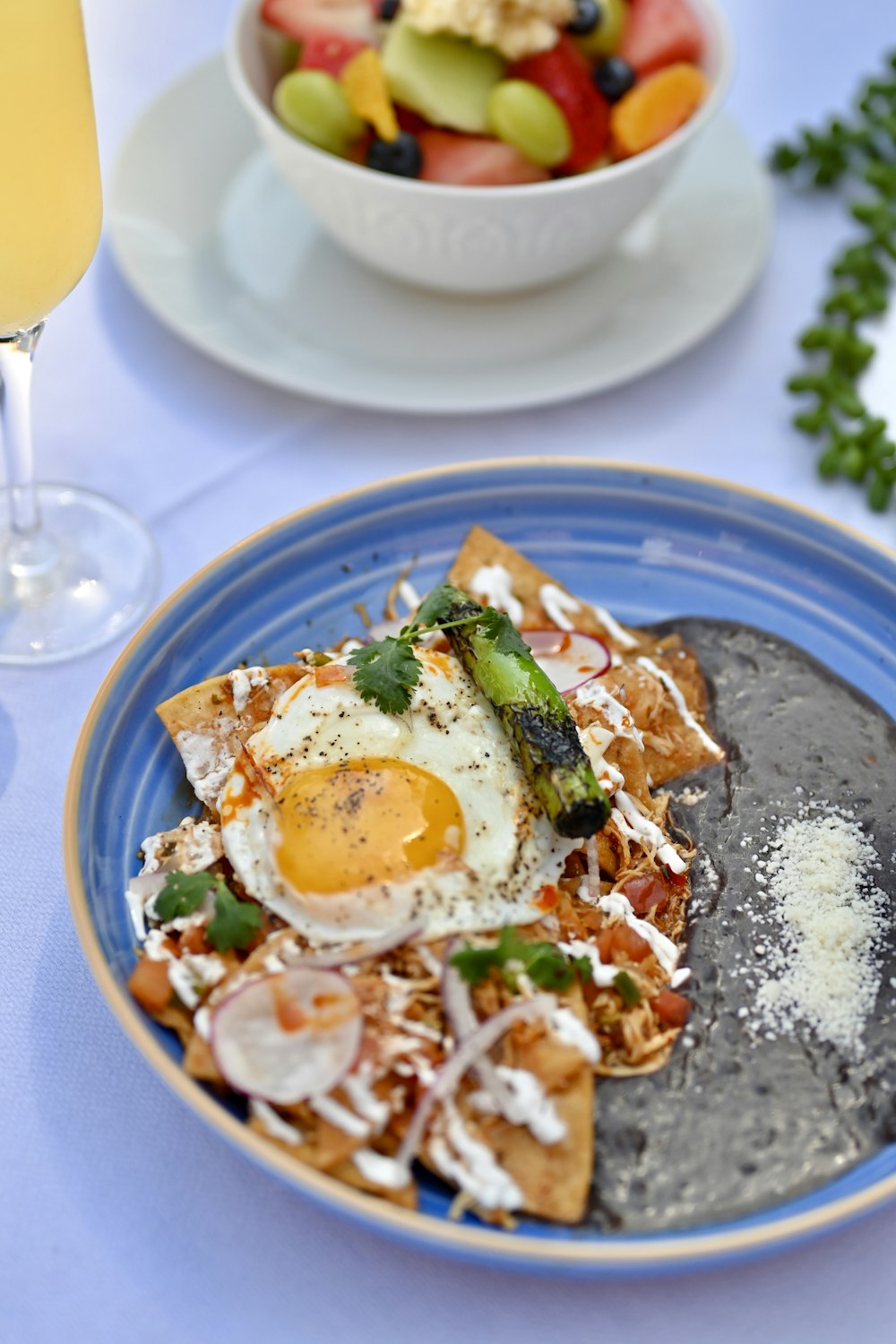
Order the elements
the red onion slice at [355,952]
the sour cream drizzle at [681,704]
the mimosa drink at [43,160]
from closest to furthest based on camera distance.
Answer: the red onion slice at [355,952], the mimosa drink at [43,160], the sour cream drizzle at [681,704]

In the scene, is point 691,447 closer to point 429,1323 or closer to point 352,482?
point 352,482

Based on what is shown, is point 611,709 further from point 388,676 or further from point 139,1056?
point 139,1056

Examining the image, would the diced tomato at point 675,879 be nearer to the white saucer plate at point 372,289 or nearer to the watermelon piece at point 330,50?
the white saucer plate at point 372,289

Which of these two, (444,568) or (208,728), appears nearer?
(208,728)

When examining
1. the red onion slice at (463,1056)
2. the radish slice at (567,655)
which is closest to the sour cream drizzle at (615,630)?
the radish slice at (567,655)

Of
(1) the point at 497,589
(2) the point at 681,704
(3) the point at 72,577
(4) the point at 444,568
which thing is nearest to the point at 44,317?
(3) the point at 72,577

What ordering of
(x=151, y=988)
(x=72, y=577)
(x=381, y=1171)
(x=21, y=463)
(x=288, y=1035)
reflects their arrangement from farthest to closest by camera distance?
1. (x=72, y=577)
2. (x=21, y=463)
3. (x=151, y=988)
4. (x=288, y=1035)
5. (x=381, y=1171)

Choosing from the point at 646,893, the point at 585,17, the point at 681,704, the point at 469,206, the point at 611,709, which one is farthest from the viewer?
the point at 585,17
